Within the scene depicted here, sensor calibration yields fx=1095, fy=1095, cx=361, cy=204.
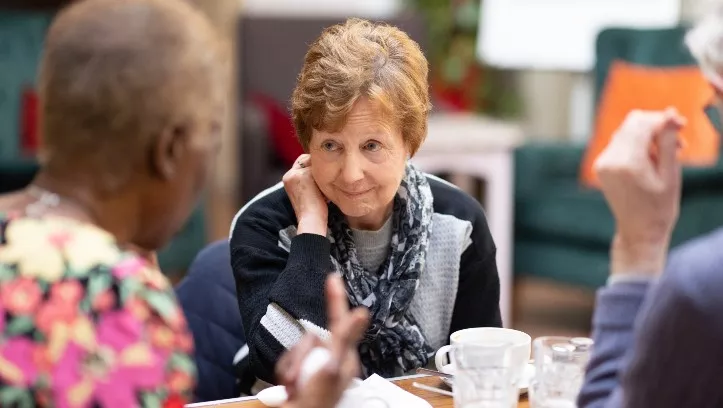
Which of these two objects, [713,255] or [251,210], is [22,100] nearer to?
[251,210]

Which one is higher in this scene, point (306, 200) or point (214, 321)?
point (306, 200)

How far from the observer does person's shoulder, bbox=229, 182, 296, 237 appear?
5.75 ft

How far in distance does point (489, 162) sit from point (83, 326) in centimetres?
337

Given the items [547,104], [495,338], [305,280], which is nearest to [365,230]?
[305,280]

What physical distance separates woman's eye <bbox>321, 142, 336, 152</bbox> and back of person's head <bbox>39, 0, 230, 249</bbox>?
1.99 feet

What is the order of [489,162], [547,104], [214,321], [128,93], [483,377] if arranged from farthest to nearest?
[547,104]
[489,162]
[214,321]
[483,377]
[128,93]

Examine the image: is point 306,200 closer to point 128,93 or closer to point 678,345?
point 128,93

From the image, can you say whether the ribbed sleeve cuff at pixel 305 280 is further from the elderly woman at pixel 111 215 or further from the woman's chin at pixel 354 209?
the elderly woman at pixel 111 215

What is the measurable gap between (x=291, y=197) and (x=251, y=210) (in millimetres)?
72

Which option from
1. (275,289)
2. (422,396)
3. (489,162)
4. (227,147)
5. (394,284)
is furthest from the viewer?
(227,147)

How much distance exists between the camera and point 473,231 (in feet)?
6.05

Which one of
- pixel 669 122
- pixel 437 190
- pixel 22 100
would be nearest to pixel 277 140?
pixel 22 100

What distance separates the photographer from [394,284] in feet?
5.73

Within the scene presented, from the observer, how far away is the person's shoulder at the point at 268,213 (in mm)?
1754
